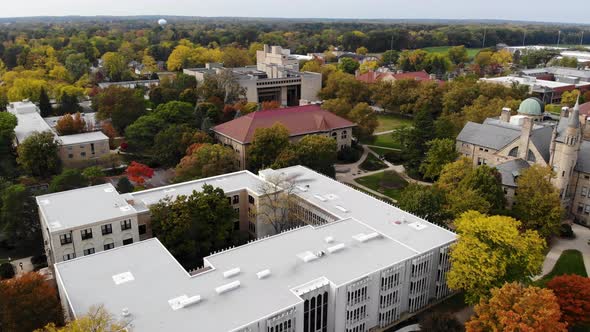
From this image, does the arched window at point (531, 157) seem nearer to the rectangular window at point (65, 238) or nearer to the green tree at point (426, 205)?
the green tree at point (426, 205)

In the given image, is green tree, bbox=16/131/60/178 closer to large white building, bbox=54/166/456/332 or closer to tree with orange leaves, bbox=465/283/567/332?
large white building, bbox=54/166/456/332

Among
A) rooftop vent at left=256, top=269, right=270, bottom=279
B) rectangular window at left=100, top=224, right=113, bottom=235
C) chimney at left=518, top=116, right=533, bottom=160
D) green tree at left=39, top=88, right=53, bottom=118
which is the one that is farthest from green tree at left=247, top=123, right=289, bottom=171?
green tree at left=39, top=88, right=53, bottom=118

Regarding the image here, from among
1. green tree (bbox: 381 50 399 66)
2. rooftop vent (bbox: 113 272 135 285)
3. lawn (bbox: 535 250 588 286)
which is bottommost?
lawn (bbox: 535 250 588 286)

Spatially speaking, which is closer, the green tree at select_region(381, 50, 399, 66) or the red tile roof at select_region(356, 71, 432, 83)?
the red tile roof at select_region(356, 71, 432, 83)

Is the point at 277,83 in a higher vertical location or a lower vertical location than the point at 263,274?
higher

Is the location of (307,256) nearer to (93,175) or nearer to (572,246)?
(572,246)

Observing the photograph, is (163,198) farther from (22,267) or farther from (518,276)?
(518,276)

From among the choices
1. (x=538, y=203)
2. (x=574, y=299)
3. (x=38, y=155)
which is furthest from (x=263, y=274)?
(x=38, y=155)

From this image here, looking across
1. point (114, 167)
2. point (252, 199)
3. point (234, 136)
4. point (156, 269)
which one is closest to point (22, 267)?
point (156, 269)
